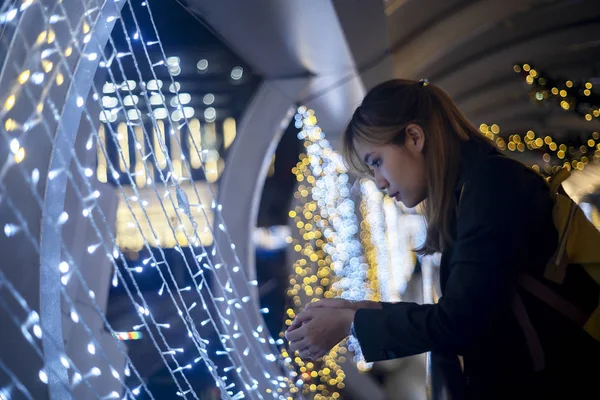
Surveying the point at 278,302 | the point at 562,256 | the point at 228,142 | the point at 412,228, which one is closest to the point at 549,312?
the point at 562,256

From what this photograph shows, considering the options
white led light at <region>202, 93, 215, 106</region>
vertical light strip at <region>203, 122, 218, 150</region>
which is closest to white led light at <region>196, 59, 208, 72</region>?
white led light at <region>202, 93, 215, 106</region>

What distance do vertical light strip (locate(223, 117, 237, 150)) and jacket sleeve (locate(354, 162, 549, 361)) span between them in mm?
3427

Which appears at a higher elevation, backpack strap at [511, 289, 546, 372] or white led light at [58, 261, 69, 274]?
backpack strap at [511, 289, 546, 372]

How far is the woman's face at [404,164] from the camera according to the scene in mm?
1424

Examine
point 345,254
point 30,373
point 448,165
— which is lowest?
point 345,254

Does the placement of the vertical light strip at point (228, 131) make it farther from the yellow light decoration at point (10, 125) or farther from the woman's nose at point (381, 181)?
the woman's nose at point (381, 181)

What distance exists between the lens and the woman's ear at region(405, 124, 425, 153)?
1419mm

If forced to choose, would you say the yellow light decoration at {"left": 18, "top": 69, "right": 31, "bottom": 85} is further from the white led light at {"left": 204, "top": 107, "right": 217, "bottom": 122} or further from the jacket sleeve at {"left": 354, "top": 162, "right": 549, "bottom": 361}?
the white led light at {"left": 204, "top": 107, "right": 217, "bottom": 122}

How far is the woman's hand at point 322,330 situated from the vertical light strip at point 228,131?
328 cm

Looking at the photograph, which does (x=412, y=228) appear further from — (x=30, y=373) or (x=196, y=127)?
(x=30, y=373)

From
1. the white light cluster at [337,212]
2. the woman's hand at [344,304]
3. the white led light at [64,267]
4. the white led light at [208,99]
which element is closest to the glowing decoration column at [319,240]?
the white light cluster at [337,212]

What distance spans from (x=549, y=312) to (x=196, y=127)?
3718 mm

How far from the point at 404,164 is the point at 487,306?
0.35m

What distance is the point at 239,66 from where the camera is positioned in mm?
4234
